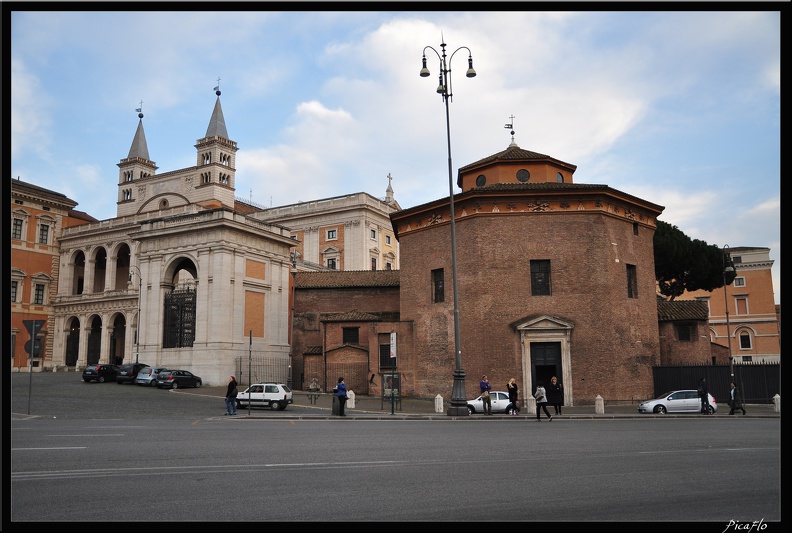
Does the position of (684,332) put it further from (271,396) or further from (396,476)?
(396,476)

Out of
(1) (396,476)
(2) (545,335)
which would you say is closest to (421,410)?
(2) (545,335)

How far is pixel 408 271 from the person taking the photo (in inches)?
1383

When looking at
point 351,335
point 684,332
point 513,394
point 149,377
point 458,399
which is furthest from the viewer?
point 351,335

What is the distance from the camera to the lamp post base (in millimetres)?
23266

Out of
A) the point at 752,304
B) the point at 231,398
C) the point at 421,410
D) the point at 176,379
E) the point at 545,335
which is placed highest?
the point at 752,304

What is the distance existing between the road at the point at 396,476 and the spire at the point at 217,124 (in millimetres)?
51892

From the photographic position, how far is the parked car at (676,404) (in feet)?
89.7

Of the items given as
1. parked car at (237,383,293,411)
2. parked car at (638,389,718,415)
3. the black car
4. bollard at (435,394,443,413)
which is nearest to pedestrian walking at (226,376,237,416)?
parked car at (237,383,293,411)

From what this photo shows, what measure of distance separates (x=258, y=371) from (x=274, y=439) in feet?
93.3

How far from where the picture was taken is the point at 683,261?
164ft

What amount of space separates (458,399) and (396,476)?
14.6m
